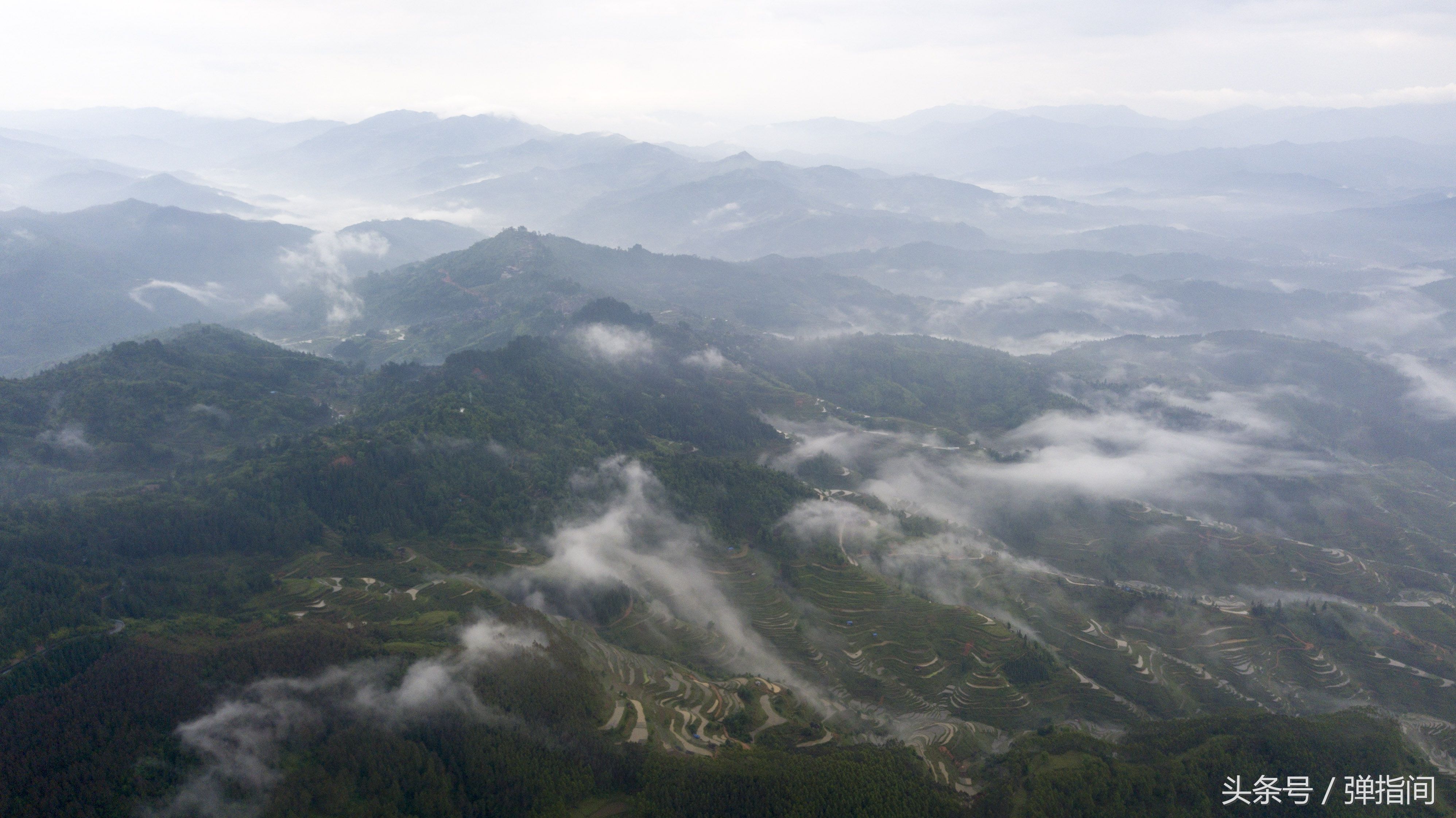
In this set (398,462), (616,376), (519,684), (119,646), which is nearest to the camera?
(119,646)

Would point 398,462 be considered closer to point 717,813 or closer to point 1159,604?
point 717,813

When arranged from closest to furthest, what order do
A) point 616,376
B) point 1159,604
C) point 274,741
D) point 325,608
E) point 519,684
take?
point 274,741 → point 519,684 → point 325,608 → point 1159,604 → point 616,376

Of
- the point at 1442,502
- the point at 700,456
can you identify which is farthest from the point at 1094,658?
the point at 1442,502

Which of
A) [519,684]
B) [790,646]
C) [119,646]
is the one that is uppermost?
[119,646]

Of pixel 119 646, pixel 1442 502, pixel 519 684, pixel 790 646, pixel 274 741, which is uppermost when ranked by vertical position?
pixel 119 646

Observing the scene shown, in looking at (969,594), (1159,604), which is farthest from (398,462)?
(1159,604)

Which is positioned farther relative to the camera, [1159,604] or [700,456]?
[700,456]

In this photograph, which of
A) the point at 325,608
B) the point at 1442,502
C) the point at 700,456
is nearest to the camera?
the point at 325,608

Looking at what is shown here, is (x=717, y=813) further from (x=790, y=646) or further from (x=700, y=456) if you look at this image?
(x=700, y=456)

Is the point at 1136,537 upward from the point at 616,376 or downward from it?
downward
